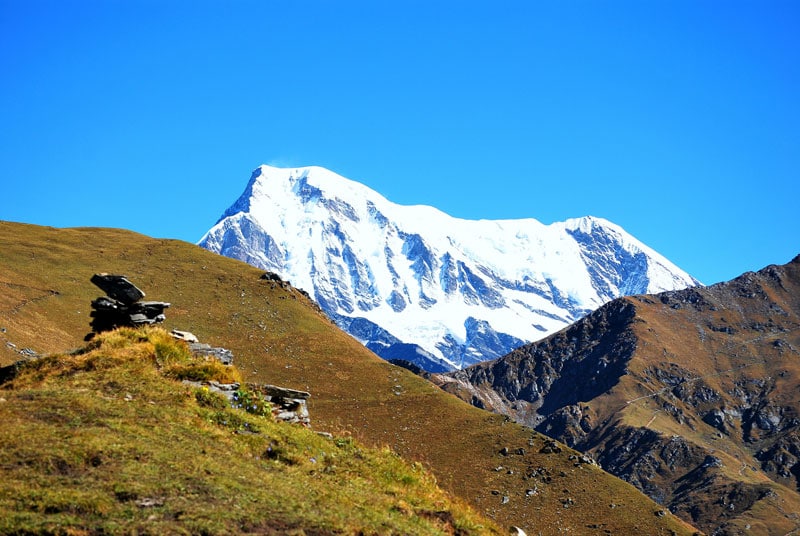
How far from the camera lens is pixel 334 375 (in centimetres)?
9594

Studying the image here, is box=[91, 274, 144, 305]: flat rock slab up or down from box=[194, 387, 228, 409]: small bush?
up

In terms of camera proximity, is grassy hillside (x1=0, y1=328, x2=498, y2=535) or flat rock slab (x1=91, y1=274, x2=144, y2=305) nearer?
grassy hillside (x1=0, y1=328, x2=498, y2=535)

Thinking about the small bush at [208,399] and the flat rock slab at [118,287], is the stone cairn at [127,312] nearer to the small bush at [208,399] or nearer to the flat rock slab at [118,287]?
the flat rock slab at [118,287]

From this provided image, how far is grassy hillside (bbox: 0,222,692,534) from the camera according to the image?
8156 centimetres

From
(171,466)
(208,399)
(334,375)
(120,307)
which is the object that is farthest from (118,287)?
(334,375)

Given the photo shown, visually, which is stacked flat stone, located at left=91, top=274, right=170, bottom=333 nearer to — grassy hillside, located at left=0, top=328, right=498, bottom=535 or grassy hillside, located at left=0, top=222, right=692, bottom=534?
grassy hillside, located at left=0, top=328, right=498, bottom=535

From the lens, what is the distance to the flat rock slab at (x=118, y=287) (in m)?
32.9

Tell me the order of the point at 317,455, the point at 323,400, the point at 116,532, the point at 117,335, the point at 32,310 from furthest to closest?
the point at 323,400 → the point at 32,310 → the point at 117,335 → the point at 317,455 → the point at 116,532

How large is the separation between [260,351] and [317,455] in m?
75.1

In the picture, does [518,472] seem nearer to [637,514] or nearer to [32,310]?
[637,514]

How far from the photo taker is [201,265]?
11944cm

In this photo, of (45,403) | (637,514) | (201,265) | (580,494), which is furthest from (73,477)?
(201,265)

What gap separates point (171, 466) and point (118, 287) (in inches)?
665

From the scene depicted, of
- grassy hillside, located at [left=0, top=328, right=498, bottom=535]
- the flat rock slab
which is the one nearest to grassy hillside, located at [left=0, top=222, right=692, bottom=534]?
the flat rock slab
